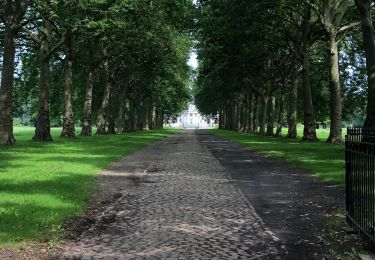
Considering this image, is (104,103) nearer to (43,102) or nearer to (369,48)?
(43,102)

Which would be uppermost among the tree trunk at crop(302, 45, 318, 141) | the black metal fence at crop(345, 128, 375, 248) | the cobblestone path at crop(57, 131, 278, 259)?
the tree trunk at crop(302, 45, 318, 141)

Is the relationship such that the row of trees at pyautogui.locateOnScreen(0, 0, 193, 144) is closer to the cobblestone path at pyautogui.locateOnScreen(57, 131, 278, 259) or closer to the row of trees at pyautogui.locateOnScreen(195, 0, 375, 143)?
the row of trees at pyautogui.locateOnScreen(195, 0, 375, 143)

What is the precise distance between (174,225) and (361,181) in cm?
303

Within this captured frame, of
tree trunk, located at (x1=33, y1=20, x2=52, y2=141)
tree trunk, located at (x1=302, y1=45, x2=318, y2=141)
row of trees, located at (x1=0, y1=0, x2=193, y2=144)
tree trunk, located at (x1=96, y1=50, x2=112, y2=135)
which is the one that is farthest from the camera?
tree trunk, located at (x1=96, y1=50, x2=112, y2=135)

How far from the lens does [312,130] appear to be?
34250 mm

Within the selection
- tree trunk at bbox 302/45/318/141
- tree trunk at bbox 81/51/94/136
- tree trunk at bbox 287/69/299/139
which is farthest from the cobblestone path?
tree trunk at bbox 81/51/94/136

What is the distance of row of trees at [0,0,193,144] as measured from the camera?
27234 millimetres

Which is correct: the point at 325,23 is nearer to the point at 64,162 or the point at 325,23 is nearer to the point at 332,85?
the point at 332,85

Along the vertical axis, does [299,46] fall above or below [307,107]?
above

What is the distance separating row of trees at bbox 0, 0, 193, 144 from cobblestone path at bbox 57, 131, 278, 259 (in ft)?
51.3

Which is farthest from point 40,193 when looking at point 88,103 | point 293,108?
point 88,103

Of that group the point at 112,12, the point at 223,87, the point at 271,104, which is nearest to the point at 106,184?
the point at 112,12

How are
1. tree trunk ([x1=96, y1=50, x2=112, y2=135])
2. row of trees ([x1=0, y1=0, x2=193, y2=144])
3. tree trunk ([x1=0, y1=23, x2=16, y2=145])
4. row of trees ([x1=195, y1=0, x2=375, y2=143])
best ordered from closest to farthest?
tree trunk ([x1=0, y1=23, x2=16, y2=145])
row of trees ([x1=0, y1=0, x2=193, y2=144])
row of trees ([x1=195, y1=0, x2=375, y2=143])
tree trunk ([x1=96, y1=50, x2=112, y2=135])

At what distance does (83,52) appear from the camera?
147ft
